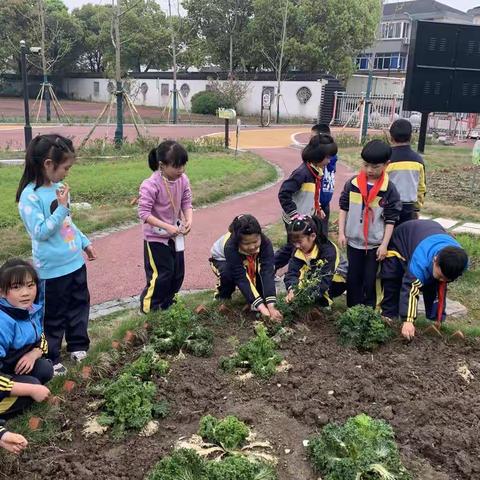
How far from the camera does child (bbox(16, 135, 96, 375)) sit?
345cm

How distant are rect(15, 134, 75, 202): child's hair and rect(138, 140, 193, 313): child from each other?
0.81 metres

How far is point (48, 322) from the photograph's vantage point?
3781 mm

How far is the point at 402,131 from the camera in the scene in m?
4.97

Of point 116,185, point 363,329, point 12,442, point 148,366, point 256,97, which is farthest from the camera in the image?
point 256,97

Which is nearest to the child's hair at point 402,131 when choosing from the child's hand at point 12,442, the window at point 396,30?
the child's hand at point 12,442

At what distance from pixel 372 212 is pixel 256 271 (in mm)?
1050

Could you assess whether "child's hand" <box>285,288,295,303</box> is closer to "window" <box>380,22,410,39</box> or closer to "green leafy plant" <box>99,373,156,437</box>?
"green leafy plant" <box>99,373,156,437</box>

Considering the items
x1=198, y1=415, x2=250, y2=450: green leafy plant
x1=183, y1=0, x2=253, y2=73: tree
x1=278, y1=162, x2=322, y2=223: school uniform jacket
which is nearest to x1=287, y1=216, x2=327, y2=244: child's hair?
x1=278, y1=162, x2=322, y2=223: school uniform jacket

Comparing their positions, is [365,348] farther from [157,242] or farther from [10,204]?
[10,204]

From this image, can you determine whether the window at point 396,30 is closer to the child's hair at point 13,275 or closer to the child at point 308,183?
the child at point 308,183

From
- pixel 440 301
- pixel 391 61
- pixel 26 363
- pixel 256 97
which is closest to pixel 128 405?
pixel 26 363

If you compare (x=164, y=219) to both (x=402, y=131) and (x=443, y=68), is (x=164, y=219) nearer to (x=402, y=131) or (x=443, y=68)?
(x=402, y=131)

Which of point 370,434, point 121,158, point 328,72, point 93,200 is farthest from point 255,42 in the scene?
point 370,434

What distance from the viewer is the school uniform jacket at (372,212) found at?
444 centimetres
